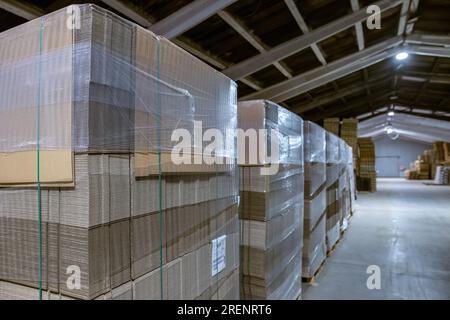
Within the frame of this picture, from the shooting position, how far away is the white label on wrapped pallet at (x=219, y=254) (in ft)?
5.84

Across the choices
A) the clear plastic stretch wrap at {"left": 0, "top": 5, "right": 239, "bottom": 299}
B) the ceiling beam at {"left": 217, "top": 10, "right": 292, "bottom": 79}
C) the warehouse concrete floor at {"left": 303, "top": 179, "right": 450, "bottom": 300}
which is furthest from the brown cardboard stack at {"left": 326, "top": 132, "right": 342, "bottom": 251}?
the clear plastic stretch wrap at {"left": 0, "top": 5, "right": 239, "bottom": 299}

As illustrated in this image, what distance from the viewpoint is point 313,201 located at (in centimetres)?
383

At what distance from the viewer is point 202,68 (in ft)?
5.52

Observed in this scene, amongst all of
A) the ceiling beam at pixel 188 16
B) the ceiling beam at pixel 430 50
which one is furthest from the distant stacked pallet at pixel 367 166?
the ceiling beam at pixel 188 16

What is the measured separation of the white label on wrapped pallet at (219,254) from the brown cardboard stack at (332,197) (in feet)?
11.3

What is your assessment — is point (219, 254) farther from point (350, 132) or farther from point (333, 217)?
point (350, 132)

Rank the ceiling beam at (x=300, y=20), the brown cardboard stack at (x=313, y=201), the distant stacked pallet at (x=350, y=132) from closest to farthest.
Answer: the brown cardboard stack at (x=313, y=201) < the ceiling beam at (x=300, y=20) < the distant stacked pallet at (x=350, y=132)

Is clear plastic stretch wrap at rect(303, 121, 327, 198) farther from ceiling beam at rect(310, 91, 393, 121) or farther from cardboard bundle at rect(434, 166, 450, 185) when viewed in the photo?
cardboard bundle at rect(434, 166, 450, 185)

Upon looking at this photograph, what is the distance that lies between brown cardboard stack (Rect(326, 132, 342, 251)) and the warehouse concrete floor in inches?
10.8

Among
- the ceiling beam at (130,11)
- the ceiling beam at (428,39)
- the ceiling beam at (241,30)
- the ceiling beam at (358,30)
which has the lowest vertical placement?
the ceiling beam at (130,11)

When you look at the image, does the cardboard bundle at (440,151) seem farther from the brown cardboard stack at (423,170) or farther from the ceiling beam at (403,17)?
the ceiling beam at (403,17)
